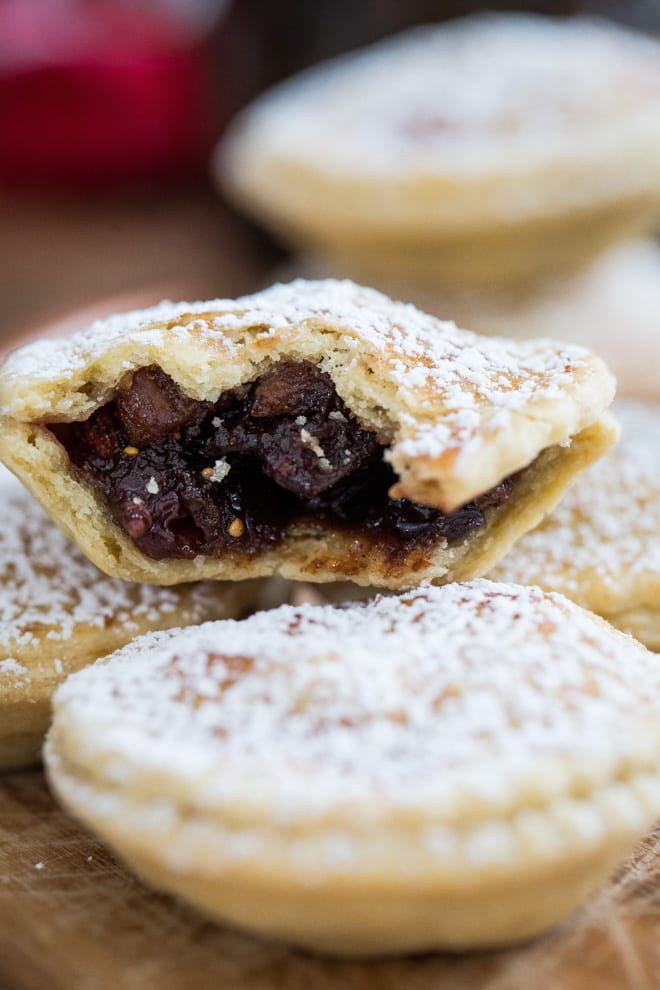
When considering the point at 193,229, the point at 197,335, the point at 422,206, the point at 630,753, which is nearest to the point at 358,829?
the point at 630,753

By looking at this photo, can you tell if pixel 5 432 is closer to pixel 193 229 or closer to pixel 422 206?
pixel 422 206

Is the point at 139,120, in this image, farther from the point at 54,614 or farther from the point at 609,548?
the point at 609,548

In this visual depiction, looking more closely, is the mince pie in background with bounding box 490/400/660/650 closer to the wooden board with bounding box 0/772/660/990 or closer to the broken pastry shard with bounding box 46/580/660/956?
the broken pastry shard with bounding box 46/580/660/956

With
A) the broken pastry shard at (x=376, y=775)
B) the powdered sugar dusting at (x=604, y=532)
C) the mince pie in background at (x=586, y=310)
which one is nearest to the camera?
the broken pastry shard at (x=376, y=775)

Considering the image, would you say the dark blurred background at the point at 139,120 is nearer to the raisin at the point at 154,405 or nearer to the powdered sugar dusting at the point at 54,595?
the powdered sugar dusting at the point at 54,595

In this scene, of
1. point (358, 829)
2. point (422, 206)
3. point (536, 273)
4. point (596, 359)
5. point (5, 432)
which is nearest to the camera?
point (358, 829)

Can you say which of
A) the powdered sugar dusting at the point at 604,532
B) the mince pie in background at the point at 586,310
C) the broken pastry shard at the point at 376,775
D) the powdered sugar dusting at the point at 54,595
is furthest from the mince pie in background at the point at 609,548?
the mince pie in background at the point at 586,310
